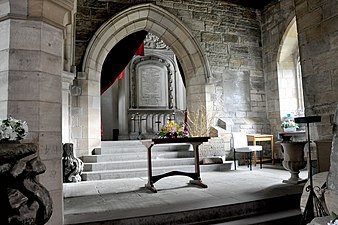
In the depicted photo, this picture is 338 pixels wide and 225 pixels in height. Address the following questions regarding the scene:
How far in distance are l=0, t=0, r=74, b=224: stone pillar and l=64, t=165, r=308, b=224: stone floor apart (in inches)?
21.1

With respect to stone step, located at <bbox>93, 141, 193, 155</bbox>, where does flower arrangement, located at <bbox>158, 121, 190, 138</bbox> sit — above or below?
above

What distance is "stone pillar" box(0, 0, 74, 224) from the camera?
6.85ft

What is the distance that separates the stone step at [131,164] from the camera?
478 centimetres

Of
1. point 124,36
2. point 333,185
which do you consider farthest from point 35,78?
point 124,36

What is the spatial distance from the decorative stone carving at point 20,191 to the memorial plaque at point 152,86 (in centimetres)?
707

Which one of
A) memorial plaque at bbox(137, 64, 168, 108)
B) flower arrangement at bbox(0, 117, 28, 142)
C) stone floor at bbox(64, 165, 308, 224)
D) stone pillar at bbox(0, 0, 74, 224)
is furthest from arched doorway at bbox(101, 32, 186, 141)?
flower arrangement at bbox(0, 117, 28, 142)

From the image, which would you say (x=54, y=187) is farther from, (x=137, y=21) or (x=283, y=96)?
(x=283, y=96)

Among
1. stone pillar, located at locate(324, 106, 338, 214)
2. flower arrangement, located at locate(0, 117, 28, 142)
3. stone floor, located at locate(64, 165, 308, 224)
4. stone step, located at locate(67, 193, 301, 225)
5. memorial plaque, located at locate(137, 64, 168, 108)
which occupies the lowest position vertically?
stone step, located at locate(67, 193, 301, 225)

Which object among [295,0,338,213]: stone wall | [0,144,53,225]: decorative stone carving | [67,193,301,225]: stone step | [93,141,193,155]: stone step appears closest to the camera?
[0,144,53,225]: decorative stone carving

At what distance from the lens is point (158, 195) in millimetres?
3258

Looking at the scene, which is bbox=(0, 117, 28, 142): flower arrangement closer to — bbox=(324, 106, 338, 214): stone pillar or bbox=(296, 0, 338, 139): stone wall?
bbox=(324, 106, 338, 214): stone pillar

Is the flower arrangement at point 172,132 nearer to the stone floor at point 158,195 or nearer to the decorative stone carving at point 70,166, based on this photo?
the stone floor at point 158,195

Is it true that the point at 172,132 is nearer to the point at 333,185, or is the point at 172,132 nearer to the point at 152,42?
the point at 333,185

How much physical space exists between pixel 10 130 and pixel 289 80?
6.40 metres
